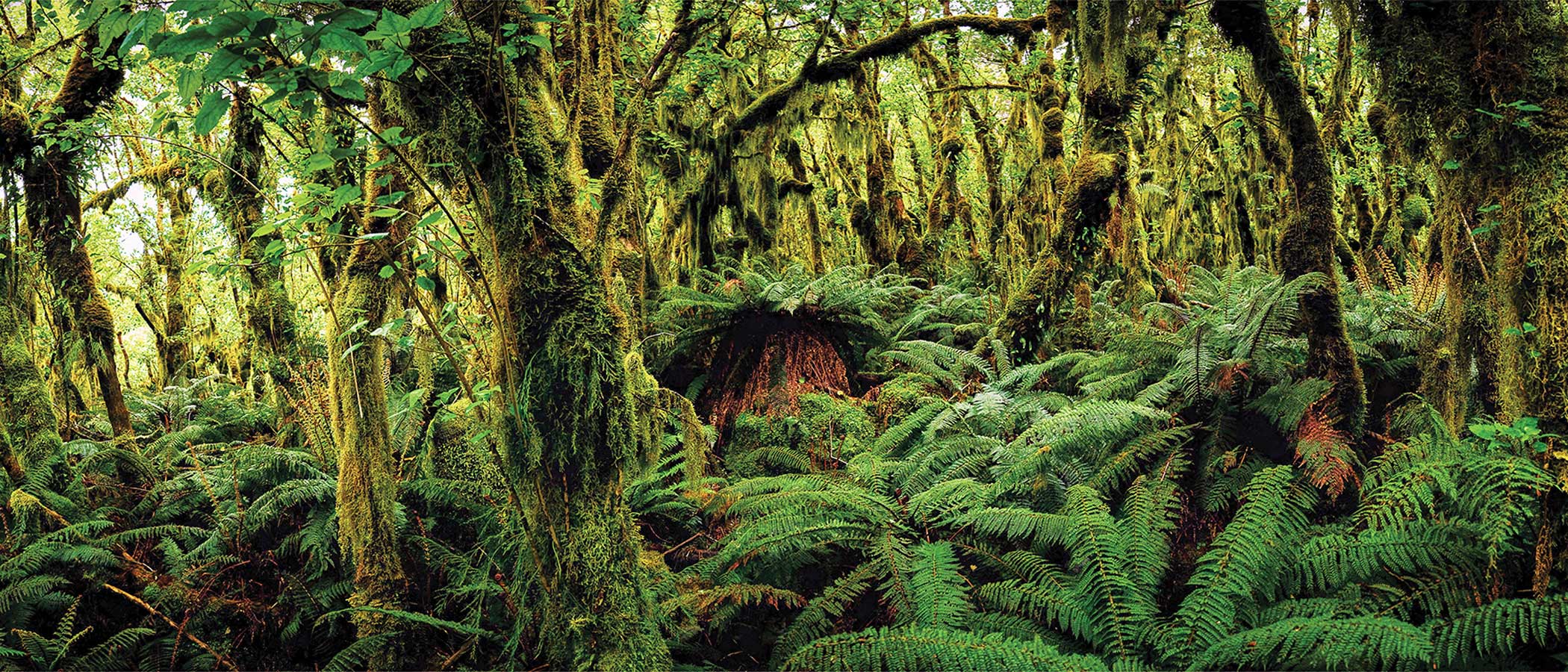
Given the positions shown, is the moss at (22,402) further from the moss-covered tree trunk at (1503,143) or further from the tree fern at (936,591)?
the moss-covered tree trunk at (1503,143)

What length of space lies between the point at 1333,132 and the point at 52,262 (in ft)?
42.1

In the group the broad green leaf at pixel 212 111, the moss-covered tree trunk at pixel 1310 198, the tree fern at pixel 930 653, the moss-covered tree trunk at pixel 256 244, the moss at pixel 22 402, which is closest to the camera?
the broad green leaf at pixel 212 111

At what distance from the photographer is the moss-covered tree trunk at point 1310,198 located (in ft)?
11.6

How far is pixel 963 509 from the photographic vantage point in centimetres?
365

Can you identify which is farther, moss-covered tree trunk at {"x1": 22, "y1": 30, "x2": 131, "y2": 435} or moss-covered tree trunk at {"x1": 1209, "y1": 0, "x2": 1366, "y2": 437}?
moss-covered tree trunk at {"x1": 22, "y1": 30, "x2": 131, "y2": 435}

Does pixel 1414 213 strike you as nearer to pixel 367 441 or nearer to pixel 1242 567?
pixel 1242 567

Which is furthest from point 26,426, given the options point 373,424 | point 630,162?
point 630,162

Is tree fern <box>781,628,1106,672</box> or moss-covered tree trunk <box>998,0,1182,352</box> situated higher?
moss-covered tree trunk <box>998,0,1182,352</box>

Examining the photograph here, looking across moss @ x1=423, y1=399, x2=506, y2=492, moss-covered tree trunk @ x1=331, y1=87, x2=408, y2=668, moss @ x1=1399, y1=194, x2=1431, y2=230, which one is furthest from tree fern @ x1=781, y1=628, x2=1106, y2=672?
moss @ x1=1399, y1=194, x2=1431, y2=230

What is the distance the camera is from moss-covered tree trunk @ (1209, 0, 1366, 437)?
3.53 meters

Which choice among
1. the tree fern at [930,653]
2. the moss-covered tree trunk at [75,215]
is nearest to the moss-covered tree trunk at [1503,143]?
the tree fern at [930,653]

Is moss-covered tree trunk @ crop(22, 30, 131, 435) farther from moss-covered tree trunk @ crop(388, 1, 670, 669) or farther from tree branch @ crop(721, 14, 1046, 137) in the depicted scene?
tree branch @ crop(721, 14, 1046, 137)

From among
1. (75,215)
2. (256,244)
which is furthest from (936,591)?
(75,215)

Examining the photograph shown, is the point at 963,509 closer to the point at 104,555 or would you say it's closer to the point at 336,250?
the point at 336,250
